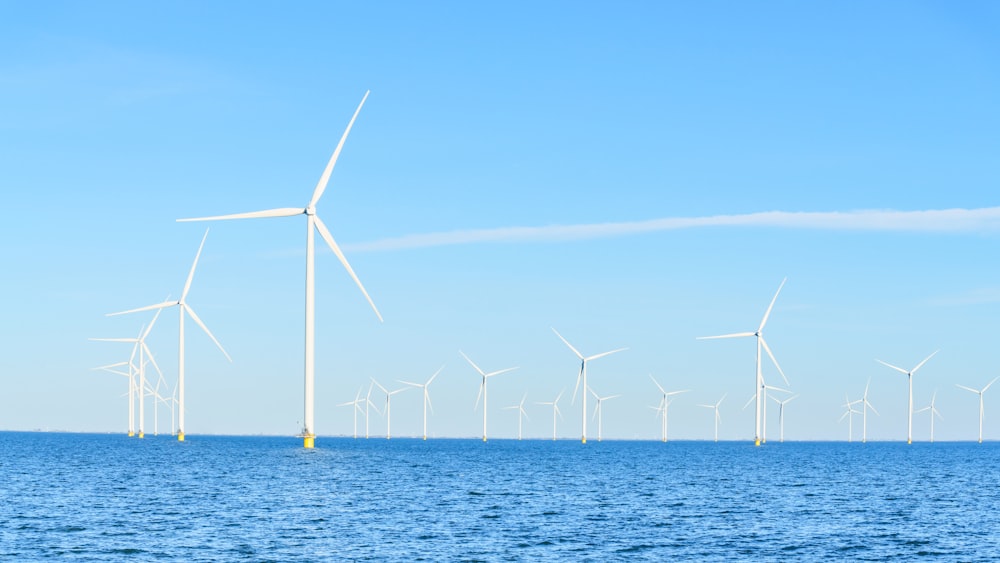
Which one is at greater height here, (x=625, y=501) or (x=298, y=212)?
(x=298, y=212)

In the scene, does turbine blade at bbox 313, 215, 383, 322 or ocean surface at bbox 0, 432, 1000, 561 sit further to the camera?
turbine blade at bbox 313, 215, 383, 322

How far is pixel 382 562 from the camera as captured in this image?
52812 mm

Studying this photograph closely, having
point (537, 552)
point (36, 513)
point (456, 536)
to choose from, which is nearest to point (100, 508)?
point (36, 513)

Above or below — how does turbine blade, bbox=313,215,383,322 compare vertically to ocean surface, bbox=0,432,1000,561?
above

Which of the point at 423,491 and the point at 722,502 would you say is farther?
the point at 423,491

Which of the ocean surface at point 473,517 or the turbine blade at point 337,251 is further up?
the turbine blade at point 337,251

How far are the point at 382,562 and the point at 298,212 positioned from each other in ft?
300

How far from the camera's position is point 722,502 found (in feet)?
293

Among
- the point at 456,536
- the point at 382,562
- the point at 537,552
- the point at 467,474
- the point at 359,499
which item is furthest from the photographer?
the point at 467,474

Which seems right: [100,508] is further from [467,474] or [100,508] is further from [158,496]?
[467,474]

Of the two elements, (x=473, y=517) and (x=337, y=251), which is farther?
(x=337, y=251)

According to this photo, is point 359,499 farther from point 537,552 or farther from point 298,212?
point 298,212

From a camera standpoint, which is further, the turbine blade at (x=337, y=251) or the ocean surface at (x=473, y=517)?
the turbine blade at (x=337, y=251)

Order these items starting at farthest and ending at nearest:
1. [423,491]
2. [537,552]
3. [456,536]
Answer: [423,491] < [456,536] < [537,552]
